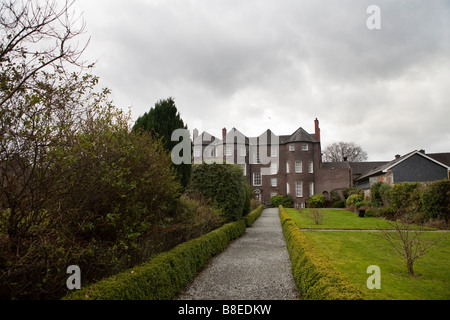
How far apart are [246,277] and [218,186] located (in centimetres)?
702

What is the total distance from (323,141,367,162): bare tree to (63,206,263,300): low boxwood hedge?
5236 cm

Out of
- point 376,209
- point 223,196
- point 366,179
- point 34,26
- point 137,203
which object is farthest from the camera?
point 366,179

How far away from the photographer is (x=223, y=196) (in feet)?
45.2

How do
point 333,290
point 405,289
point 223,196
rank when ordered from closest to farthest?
point 333,290
point 405,289
point 223,196

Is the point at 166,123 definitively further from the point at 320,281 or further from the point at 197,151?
the point at 197,151

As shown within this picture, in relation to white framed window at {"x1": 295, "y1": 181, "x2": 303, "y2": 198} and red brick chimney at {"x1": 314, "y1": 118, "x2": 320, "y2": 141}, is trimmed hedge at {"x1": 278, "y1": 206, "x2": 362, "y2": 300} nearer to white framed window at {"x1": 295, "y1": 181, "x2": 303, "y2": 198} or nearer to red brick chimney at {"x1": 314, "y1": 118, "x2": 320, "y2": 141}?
white framed window at {"x1": 295, "y1": 181, "x2": 303, "y2": 198}

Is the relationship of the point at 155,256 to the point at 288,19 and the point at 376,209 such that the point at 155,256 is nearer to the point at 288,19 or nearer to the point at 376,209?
the point at 288,19

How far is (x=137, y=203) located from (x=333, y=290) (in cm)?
388

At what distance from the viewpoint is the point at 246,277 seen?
7016 mm

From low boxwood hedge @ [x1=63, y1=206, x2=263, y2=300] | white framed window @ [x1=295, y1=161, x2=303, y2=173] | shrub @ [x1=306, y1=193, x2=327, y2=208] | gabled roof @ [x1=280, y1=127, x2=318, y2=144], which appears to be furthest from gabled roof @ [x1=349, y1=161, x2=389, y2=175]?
low boxwood hedge @ [x1=63, y1=206, x2=263, y2=300]

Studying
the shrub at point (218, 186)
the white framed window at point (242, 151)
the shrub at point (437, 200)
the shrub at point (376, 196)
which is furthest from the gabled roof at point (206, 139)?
the shrub at point (437, 200)

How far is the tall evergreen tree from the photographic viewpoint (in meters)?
8.20

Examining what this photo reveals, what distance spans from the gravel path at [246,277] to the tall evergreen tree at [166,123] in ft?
9.87
